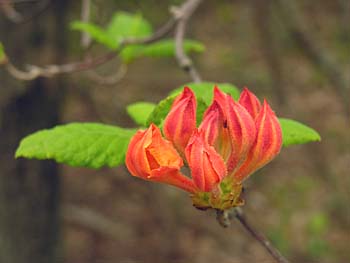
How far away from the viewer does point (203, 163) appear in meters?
0.98

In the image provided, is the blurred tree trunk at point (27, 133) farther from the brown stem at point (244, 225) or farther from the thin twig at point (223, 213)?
the brown stem at point (244, 225)

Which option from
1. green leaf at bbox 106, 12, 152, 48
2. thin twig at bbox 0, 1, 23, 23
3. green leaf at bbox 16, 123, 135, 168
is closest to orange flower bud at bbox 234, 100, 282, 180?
green leaf at bbox 16, 123, 135, 168

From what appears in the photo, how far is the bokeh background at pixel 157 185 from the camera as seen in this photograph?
300cm

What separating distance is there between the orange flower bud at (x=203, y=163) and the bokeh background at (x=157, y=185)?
1384 mm

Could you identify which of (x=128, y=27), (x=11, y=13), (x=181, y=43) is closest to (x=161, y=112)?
(x=181, y=43)

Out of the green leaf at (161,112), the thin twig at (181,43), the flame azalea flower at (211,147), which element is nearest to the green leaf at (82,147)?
the green leaf at (161,112)

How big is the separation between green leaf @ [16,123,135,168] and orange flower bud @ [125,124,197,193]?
0.87ft

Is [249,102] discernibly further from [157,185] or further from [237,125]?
[157,185]

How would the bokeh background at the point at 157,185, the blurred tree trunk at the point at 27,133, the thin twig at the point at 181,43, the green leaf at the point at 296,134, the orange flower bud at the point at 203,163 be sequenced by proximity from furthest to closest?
the bokeh background at the point at 157,185 → the blurred tree trunk at the point at 27,133 → the thin twig at the point at 181,43 → the green leaf at the point at 296,134 → the orange flower bud at the point at 203,163

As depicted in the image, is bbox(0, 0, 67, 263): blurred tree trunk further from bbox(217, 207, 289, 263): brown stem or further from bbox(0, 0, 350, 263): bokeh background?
bbox(217, 207, 289, 263): brown stem

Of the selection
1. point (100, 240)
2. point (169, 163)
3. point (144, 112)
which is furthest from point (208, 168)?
point (100, 240)

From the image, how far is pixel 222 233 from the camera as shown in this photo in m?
4.72

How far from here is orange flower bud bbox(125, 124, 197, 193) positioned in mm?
981

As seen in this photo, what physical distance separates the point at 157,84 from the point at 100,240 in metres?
1.43
